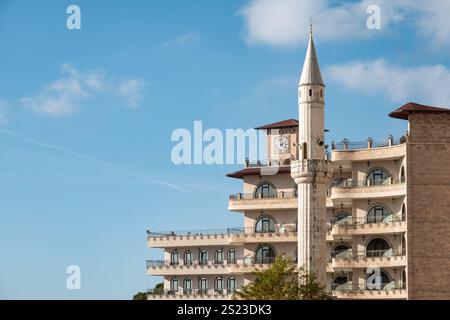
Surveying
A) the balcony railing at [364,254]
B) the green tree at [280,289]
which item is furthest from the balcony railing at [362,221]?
the green tree at [280,289]

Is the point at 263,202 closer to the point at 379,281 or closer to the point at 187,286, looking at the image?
the point at 187,286

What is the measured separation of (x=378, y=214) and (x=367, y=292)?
6908mm

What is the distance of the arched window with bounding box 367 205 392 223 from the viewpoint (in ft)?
324

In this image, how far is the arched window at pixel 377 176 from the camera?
99.4 m

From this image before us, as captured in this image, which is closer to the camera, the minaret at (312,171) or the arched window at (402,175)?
the minaret at (312,171)

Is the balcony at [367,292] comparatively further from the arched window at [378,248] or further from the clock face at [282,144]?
the clock face at [282,144]

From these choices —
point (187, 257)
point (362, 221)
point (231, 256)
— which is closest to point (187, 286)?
point (187, 257)

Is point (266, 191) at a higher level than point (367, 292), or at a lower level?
higher

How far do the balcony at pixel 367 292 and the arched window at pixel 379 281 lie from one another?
80 mm

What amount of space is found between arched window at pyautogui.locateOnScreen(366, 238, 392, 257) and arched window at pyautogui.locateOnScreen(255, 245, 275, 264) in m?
10.2

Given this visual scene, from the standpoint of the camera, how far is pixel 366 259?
97625mm

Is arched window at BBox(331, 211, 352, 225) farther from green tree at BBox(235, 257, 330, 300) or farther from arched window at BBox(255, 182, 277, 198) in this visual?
green tree at BBox(235, 257, 330, 300)
